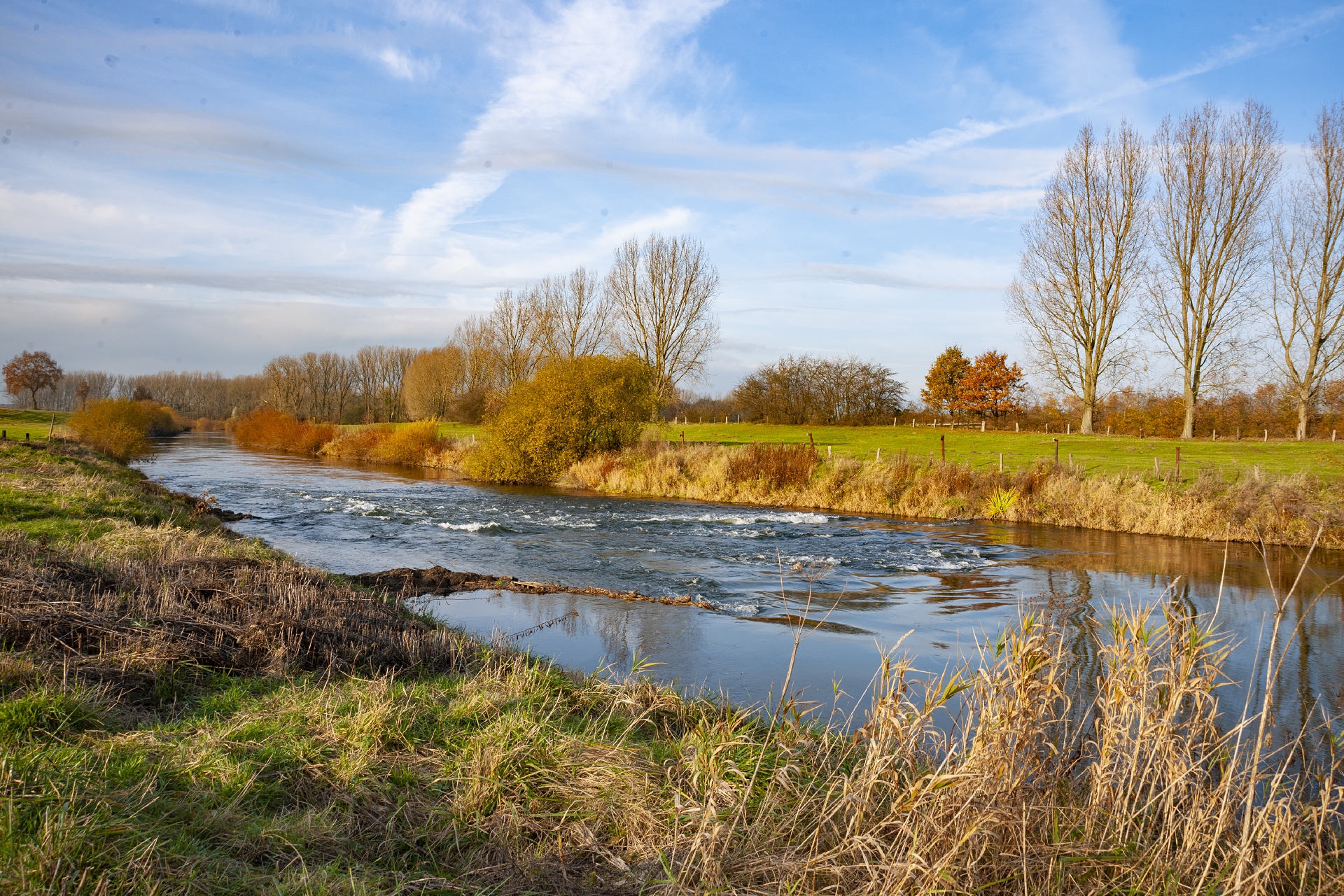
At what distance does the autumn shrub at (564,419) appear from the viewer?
31.3m

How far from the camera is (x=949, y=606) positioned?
11.7m

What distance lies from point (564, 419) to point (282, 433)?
33003mm

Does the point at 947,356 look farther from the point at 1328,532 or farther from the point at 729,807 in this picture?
the point at 729,807

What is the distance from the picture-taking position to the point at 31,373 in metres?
63.9

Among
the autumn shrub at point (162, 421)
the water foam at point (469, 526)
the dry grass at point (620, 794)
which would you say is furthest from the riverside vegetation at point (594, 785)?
the autumn shrub at point (162, 421)

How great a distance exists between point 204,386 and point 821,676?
11898cm

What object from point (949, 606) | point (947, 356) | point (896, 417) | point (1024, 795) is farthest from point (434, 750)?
point (947, 356)

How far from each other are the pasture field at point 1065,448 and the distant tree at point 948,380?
1153 centimetres

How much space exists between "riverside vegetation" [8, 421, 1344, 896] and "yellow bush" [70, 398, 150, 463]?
1261 inches

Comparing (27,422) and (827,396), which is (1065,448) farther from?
(27,422)

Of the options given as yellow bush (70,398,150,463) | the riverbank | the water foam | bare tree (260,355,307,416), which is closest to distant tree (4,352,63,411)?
bare tree (260,355,307,416)

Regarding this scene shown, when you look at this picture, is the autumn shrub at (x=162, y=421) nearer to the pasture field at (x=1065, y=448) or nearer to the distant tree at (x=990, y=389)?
the pasture field at (x=1065, y=448)

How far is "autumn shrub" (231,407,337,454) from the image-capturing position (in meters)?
51.0

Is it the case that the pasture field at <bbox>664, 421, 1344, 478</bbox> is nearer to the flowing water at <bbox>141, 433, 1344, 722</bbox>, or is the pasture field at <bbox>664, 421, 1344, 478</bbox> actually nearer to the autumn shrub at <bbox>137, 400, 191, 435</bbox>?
the flowing water at <bbox>141, 433, 1344, 722</bbox>
